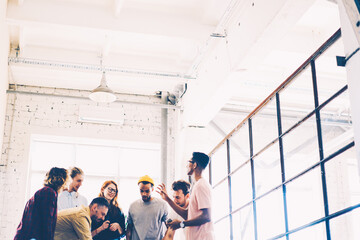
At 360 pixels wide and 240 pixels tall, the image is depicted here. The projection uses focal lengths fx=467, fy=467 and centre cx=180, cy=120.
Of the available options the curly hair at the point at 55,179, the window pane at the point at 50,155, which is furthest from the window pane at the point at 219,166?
the curly hair at the point at 55,179

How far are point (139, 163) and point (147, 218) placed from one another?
450 centimetres

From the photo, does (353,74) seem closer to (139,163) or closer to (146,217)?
(146,217)

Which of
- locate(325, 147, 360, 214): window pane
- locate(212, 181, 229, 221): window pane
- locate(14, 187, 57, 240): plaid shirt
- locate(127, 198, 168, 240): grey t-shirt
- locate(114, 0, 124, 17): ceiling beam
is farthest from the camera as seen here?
locate(325, 147, 360, 214): window pane

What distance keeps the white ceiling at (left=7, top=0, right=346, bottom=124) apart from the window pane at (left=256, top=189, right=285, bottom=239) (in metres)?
2.67

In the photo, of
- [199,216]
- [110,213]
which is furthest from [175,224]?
[110,213]

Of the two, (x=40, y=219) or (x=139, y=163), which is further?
(x=139, y=163)

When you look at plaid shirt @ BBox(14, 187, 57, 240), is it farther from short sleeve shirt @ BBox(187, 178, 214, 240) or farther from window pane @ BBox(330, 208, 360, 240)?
window pane @ BBox(330, 208, 360, 240)

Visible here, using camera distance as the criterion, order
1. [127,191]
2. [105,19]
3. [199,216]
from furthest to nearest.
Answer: [127,191]
[105,19]
[199,216]

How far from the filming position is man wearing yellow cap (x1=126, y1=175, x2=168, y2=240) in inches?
187

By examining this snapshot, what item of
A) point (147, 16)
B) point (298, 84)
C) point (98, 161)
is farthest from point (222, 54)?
point (98, 161)

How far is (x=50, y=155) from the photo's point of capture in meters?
8.83

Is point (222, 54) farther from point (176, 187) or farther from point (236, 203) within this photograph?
point (236, 203)

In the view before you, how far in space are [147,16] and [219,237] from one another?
478cm

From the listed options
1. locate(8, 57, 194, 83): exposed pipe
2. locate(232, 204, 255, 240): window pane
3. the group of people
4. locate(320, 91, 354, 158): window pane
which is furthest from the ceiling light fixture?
locate(320, 91, 354, 158): window pane
